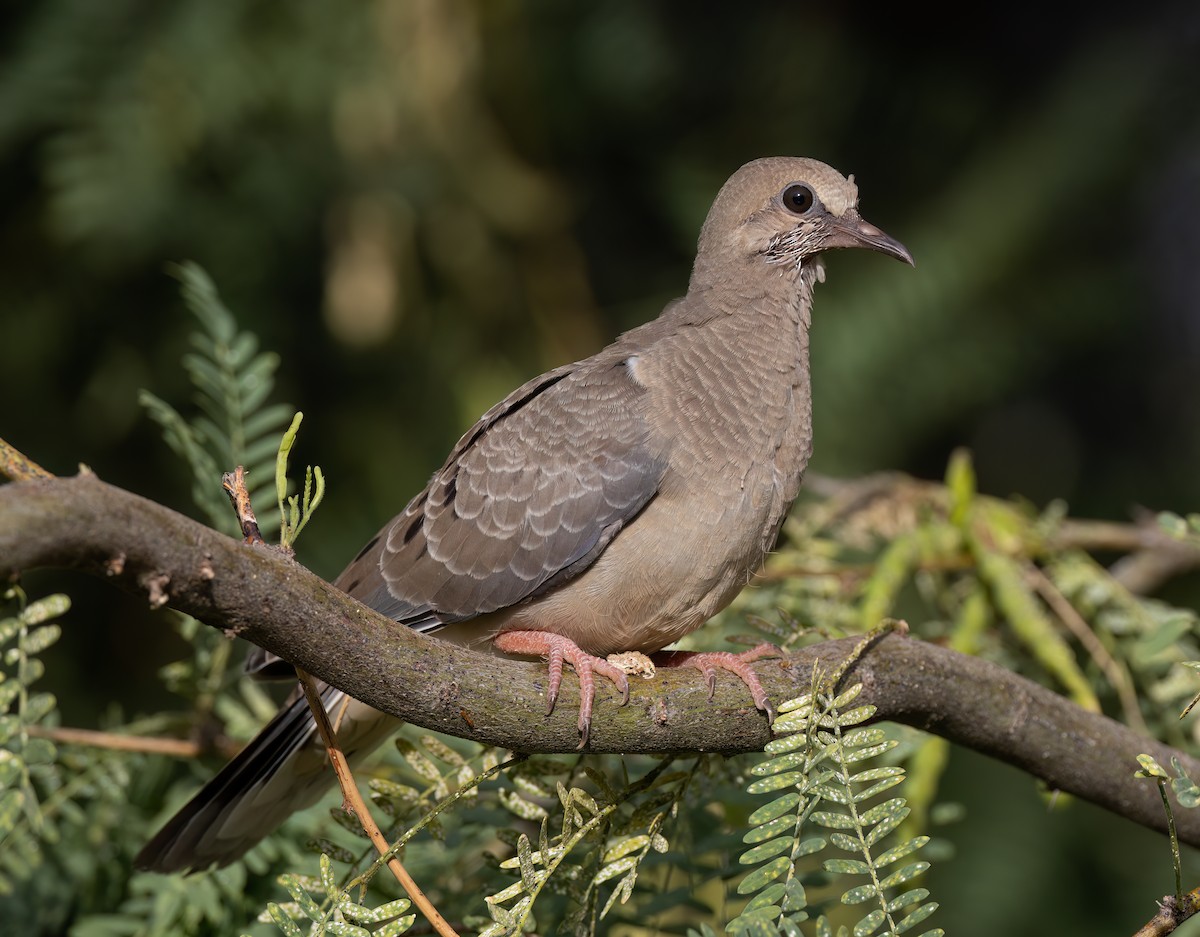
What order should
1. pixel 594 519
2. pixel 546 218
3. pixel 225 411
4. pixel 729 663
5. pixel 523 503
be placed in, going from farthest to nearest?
1. pixel 546 218
2. pixel 225 411
3. pixel 523 503
4. pixel 594 519
5. pixel 729 663

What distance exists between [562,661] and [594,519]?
41 centimetres

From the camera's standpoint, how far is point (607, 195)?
5.12 m

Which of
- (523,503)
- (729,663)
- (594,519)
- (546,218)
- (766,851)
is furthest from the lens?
(546,218)

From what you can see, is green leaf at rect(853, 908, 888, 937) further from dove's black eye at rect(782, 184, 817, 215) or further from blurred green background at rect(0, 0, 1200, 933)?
blurred green background at rect(0, 0, 1200, 933)

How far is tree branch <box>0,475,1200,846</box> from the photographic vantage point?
1381mm

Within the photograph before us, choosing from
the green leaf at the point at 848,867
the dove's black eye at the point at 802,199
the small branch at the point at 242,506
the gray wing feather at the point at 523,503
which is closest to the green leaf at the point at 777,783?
the green leaf at the point at 848,867

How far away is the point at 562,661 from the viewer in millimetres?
2193

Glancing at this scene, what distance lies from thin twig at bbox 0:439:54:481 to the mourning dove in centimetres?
94

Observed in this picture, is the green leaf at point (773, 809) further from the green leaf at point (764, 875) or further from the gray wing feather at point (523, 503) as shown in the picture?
the gray wing feather at point (523, 503)

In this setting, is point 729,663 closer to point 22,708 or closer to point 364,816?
point 364,816

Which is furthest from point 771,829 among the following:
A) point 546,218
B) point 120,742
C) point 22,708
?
point 546,218

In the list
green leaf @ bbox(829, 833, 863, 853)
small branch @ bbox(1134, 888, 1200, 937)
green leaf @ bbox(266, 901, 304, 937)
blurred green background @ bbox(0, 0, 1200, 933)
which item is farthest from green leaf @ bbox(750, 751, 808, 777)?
blurred green background @ bbox(0, 0, 1200, 933)

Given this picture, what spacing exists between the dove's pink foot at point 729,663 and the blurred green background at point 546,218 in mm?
1677

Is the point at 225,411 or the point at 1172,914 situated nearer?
the point at 1172,914
